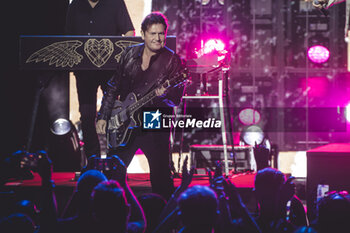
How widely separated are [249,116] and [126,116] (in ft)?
20.2

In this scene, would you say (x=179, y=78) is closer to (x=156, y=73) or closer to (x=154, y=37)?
(x=156, y=73)

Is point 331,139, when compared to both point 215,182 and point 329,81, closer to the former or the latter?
point 329,81

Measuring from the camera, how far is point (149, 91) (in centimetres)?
256

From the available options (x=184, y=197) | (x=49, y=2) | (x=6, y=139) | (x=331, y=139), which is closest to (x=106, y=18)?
(x=49, y=2)

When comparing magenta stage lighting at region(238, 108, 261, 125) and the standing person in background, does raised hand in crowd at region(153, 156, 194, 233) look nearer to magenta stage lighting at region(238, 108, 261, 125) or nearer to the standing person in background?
the standing person in background

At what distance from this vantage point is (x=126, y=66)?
8.56ft

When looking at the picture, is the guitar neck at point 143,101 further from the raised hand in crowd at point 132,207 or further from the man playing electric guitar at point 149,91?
the raised hand in crowd at point 132,207

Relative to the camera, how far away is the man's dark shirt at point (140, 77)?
8.43ft

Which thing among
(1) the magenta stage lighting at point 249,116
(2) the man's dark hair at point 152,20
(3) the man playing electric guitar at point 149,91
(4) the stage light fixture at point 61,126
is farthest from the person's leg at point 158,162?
(1) the magenta stage lighting at point 249,116

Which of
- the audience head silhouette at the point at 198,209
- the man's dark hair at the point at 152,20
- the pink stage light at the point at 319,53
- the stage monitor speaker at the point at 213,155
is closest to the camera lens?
the audience head silhouette at the point at 198,209

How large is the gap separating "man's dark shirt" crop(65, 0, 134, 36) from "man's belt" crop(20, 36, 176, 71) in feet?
1.06

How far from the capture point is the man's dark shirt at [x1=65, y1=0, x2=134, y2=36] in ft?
10.0

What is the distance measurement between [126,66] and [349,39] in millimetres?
7778

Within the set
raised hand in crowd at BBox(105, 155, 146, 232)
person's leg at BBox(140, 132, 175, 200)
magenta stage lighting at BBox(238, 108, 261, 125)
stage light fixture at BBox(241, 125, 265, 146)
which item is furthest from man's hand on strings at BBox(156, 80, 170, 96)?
magenta stage lighting at BBox(238, 108, 261, 125)
